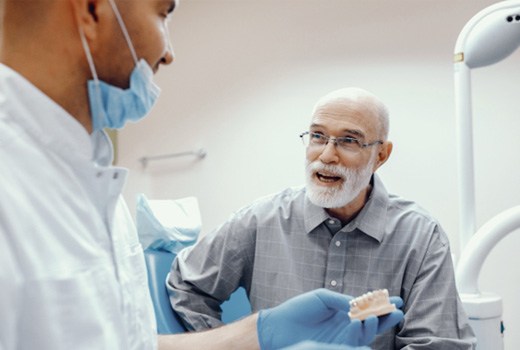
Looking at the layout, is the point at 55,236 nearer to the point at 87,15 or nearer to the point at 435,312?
the point at 87,15

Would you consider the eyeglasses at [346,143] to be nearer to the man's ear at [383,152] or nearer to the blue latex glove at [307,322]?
the man's ear at [383,152]

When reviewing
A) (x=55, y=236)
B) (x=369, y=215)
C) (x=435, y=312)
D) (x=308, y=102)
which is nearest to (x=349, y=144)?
(x=369, y=215)

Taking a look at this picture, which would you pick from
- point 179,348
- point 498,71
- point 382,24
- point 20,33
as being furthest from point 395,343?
point 382,24

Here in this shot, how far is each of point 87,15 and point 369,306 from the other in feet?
2.91

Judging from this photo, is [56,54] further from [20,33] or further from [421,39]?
[421,39]

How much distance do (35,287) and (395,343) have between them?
116 cm

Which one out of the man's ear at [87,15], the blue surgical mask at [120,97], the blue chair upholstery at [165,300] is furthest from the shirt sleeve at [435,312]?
the man's ear at [87,15]

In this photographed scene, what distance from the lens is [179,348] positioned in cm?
110

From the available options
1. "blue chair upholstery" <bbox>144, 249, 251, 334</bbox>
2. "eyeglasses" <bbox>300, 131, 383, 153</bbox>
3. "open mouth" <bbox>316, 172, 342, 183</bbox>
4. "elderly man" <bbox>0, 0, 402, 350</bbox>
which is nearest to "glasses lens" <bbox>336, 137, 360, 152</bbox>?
"eyeglasses" <bbox>300, 131, 383, 153</bbox>

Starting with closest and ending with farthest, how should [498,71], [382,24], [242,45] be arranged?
[498,71]
[382,24]
[242,45]

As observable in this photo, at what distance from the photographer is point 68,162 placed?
0.76 metres

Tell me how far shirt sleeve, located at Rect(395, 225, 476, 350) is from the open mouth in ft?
1.19

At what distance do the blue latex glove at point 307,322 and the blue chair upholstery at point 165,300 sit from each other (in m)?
0.48

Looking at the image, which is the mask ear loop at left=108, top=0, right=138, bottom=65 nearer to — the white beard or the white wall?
the white beard
